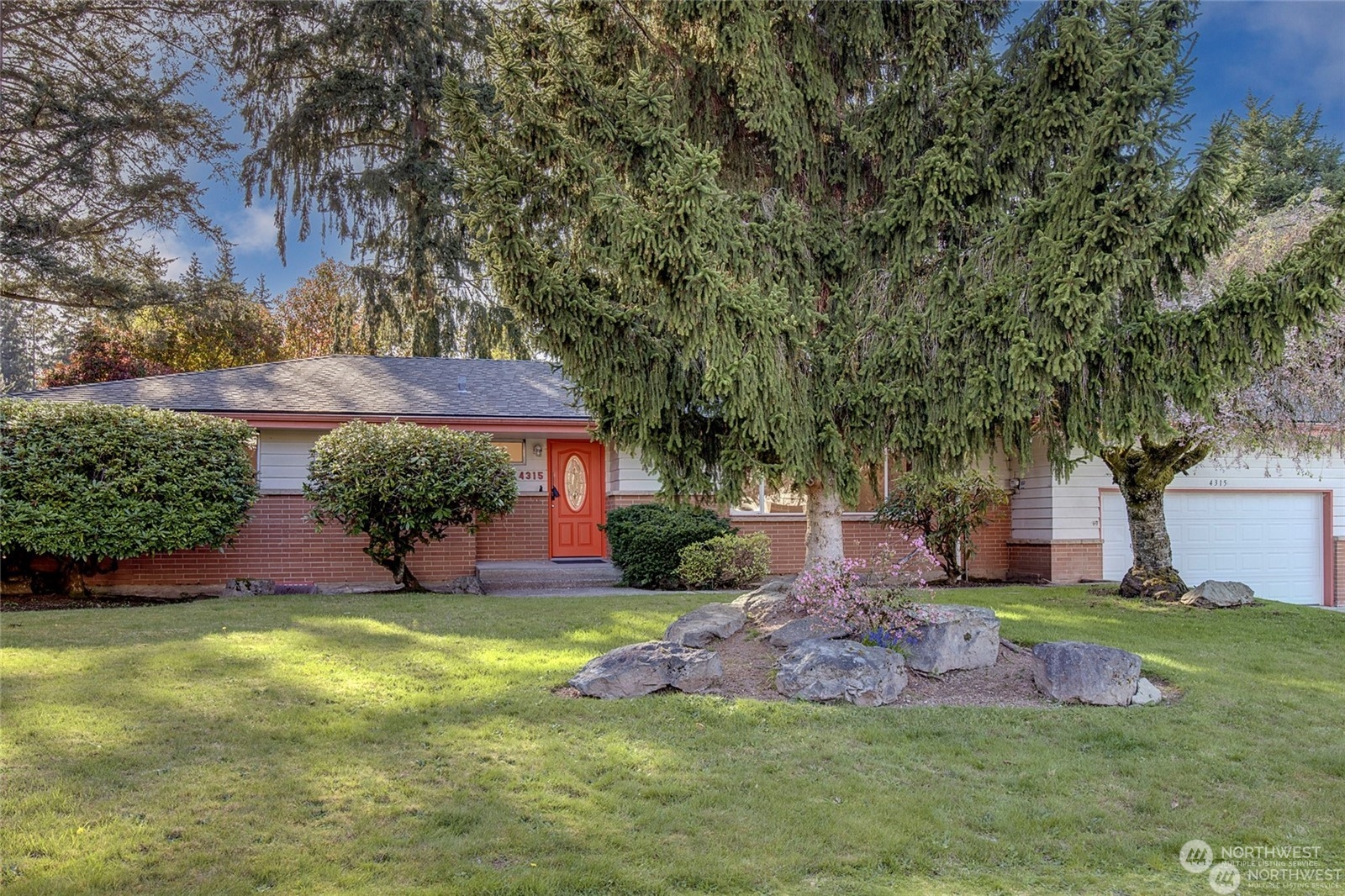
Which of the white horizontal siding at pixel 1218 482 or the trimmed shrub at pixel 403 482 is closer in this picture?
the trimmed shrub at pixel 403 482

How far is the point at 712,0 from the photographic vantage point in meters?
6.53

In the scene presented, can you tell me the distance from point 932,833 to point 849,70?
6301 mm

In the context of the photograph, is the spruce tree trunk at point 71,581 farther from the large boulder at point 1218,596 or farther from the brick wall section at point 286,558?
the large boulder at point 1218,596

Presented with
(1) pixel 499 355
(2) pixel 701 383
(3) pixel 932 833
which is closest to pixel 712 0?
(2) pixel 701 383

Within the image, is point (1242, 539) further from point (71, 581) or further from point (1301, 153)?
point (71, 581)

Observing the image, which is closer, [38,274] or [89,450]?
[89,450]

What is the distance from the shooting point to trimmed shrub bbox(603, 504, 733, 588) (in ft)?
A: 38.2

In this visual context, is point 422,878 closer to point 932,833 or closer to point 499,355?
point 932,833

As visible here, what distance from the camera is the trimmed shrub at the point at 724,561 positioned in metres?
11.5

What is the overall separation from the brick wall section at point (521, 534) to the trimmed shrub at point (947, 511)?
5773mm

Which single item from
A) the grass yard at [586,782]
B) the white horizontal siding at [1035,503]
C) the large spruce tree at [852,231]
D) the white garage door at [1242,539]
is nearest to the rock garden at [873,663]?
the grass yard at [586,782]

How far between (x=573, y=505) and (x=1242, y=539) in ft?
38.0

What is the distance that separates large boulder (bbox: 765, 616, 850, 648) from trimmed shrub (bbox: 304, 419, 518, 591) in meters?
5.21

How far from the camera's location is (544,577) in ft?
41.0
